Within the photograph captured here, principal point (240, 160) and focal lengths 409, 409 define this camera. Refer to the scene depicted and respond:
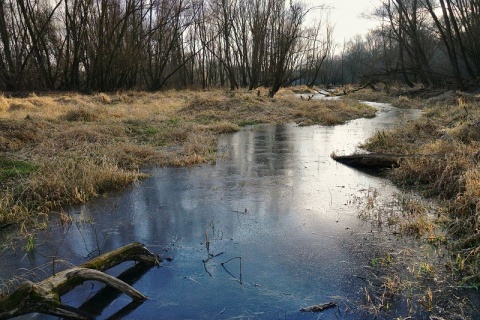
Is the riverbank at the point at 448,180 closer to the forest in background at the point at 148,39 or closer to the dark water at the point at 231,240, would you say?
the dark water at the point at 231,240

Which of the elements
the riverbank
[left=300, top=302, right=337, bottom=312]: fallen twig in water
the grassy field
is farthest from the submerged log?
[left=300, top=302, right=337, bottom=312]: fallen twig in water

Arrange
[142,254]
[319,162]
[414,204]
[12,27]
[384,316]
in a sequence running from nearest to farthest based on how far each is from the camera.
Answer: [384,316] < [142,254] < [414,204] < [319,162] < [12,27]

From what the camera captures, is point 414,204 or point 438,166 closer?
point 414,204

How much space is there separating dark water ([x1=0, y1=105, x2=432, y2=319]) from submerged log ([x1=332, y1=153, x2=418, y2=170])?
29 cm

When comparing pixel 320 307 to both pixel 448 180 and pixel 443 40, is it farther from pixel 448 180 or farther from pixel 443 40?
pixel 443 40

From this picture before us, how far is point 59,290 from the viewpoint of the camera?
3547 mm

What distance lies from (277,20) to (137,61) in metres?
12.0

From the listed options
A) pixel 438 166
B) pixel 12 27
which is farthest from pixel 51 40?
pixel 438 166

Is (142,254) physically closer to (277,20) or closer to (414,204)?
(414,204)

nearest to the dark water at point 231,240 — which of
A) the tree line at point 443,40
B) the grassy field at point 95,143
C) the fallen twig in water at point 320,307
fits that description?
the fallen twig in water at point 320,307

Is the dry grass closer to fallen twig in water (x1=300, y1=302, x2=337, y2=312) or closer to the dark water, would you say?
the dark water

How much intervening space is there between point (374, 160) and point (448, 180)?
7.05 feet

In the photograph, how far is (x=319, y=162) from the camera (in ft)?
31.5

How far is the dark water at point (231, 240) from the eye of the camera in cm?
390
